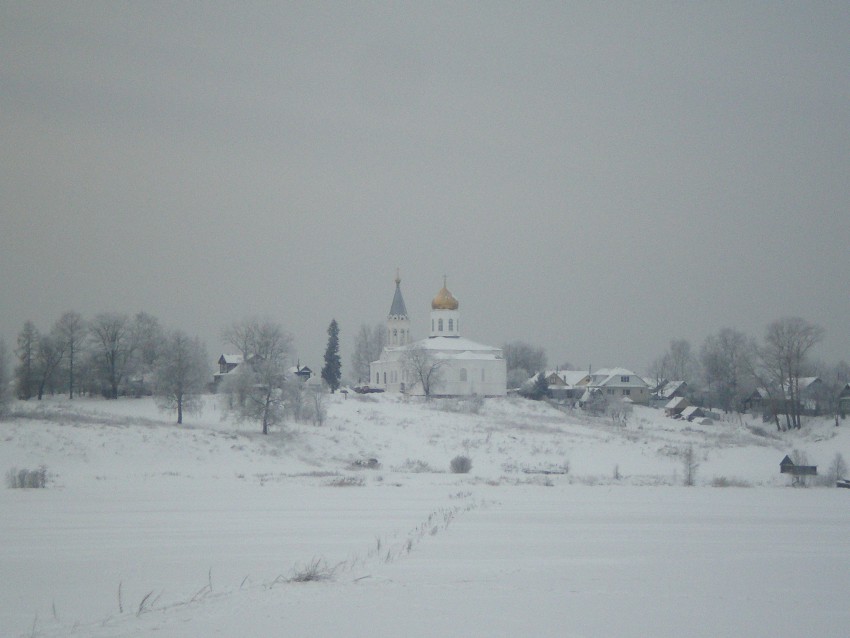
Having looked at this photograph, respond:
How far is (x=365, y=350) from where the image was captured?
130750mm

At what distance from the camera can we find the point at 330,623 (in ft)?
32.4

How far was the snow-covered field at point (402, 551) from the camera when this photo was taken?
33.7 ft

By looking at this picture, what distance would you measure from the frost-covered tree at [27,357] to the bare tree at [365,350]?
2525 inches

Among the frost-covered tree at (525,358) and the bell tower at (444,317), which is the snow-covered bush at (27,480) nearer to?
the bell tower at (444,317)

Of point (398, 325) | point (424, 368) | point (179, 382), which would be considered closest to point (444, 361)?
point (424, 368)

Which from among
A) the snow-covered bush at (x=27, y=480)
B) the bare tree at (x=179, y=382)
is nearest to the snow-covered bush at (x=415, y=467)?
the bare tree at (x=179, y=382)

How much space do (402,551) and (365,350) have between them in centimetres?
11619

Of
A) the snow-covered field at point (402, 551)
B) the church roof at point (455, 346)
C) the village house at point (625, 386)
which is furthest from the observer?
the village house at point (625, 386)

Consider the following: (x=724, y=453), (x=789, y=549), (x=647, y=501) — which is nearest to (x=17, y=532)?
(x=789, y=549)

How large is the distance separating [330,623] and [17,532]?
10065 millimetres

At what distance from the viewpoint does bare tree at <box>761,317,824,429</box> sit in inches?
2837

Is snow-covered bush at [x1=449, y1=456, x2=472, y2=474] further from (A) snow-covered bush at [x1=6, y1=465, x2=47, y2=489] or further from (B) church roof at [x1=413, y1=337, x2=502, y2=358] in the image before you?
(B) church roof at [x1=413, y1=337, x2=502, y2=358]

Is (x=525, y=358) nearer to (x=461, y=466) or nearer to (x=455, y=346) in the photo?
(x=455, y=346)

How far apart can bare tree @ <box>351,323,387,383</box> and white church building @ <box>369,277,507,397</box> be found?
65.0 ft
